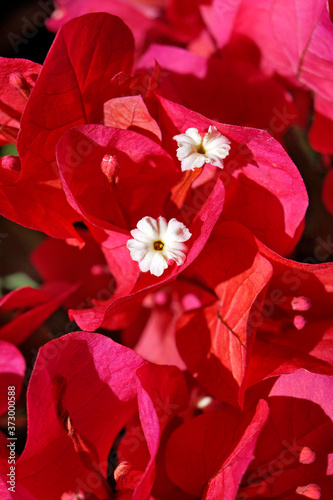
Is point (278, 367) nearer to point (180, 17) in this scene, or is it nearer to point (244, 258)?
point (244, 258)

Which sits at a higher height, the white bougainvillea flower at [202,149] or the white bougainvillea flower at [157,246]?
the white bougainvillea flower at [202,149]

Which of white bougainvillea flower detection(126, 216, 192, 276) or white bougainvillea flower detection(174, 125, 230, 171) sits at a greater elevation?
white bougainvillea flower detection(174, 125, 230, 171)

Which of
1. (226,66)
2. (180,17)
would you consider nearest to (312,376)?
(226,66)

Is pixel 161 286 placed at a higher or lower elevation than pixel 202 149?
lower

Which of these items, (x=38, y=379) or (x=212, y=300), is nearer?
(x=38, y=379)
